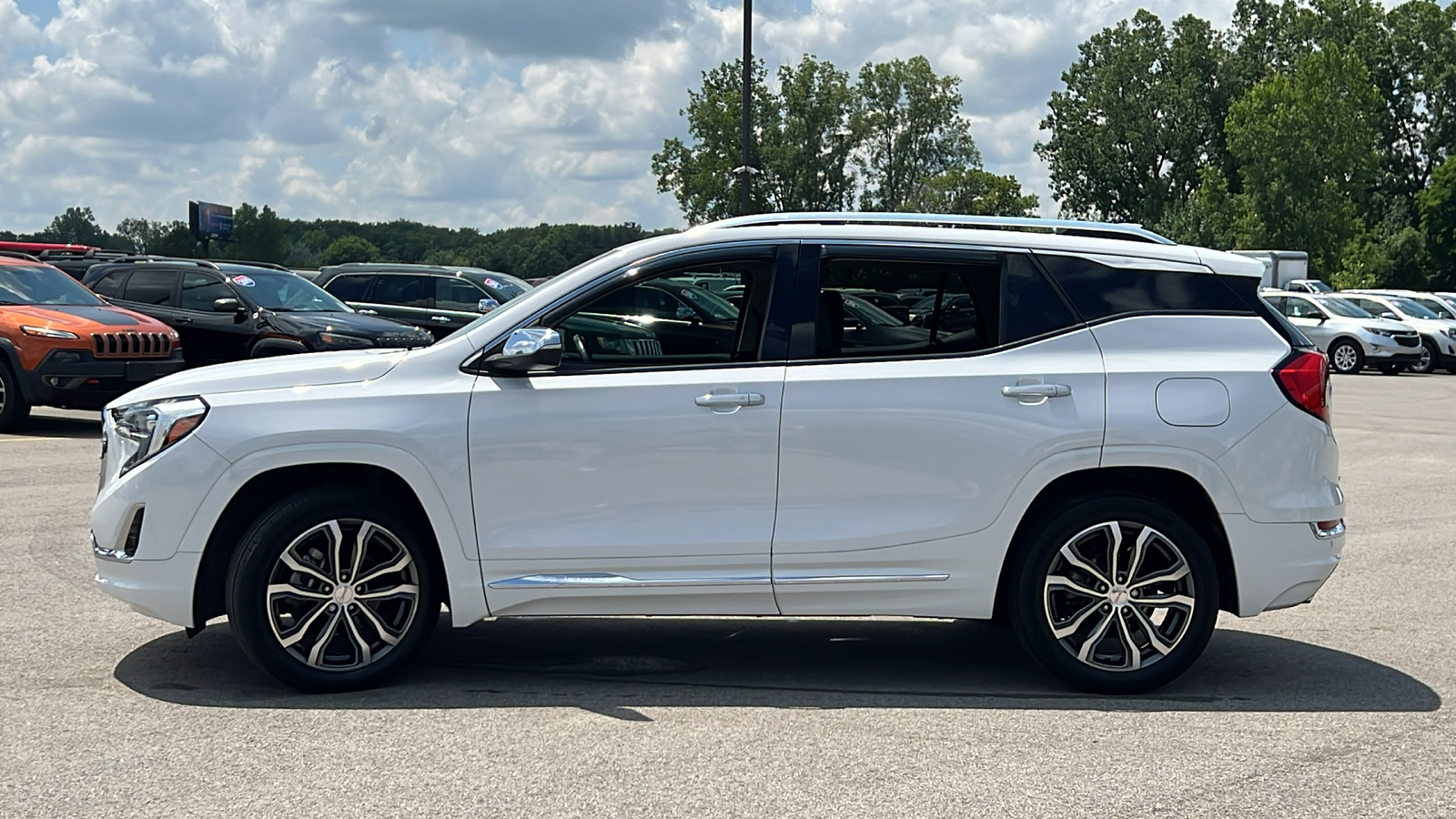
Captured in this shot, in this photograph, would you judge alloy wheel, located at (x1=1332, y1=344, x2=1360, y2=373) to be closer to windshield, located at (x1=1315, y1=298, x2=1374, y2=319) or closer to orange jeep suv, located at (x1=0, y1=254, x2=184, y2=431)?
windshield, located at (x1=1315, y1=298, x2=1374, y2=319)

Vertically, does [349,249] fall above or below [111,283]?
above

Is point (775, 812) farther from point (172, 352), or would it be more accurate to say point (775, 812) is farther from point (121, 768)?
point (172, 352)

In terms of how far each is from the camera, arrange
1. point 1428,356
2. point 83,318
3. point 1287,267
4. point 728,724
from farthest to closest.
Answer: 1. point 1287,267
2. point 1428,356
3. point 83,318
4. point 728,724

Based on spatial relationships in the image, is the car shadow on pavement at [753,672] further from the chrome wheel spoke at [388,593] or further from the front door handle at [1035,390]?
the front door handle at [1035,390]

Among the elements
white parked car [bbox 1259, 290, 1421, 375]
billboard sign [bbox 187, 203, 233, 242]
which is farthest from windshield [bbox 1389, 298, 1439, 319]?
billboard sign [bbox 187, 203, 233, 242]

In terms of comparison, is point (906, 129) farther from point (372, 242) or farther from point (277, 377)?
point (277, 377)

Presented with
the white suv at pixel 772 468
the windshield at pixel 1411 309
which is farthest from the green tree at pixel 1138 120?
the white suv at pixel 772 468

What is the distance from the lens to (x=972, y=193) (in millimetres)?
85188

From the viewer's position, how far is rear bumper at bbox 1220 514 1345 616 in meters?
5.70

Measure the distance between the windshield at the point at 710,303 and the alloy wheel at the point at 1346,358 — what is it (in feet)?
95.9

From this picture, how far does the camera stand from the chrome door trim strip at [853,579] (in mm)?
5578

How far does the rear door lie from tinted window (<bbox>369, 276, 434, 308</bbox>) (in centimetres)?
1722

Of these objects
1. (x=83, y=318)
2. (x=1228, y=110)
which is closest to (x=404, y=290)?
(x=83, y=318)

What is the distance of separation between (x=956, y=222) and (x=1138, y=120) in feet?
265
